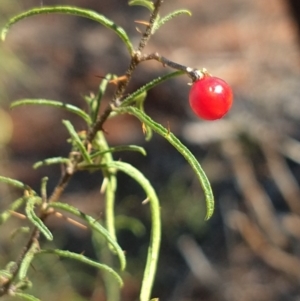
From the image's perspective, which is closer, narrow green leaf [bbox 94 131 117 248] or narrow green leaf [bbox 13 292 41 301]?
narrow green leaf [bbox 13 292 41 301]

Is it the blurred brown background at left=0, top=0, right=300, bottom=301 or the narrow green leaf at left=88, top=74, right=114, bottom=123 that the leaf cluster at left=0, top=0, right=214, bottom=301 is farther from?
the blurred brown background at left=0, top=0, right=300, bottom=301

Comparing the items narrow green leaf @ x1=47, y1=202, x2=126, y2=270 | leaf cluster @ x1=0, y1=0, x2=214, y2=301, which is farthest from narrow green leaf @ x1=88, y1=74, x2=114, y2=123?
narrow green leaf @ x1=47, y1=202, x2=126, y2=270

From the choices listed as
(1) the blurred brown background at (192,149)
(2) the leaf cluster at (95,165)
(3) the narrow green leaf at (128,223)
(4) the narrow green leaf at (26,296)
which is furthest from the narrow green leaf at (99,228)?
(1) the blurred brown background at (192,149)

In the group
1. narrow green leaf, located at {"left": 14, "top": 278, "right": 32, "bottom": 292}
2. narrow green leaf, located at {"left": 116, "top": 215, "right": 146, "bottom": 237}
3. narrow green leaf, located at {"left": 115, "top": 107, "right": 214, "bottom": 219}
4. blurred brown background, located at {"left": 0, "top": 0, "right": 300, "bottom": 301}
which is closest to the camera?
narrow green leaf, located at {"left": 115, "top": 107, "right": 214, "bottom": 219}

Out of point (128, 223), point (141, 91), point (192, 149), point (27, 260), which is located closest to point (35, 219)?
point (27, 260)

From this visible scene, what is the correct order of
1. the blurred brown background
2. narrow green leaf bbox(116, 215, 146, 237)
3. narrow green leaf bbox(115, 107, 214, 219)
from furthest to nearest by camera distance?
the blurred brown background, narrow green leaf bbox(116, 215, 146, 237), narrow green leaf bbox(115, 107, 214, 219)

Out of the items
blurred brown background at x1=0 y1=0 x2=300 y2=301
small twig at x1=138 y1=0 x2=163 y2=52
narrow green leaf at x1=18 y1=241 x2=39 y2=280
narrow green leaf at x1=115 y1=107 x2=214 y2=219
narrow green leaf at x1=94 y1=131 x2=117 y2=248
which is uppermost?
blurred brown background at x1=0 y1=0 x2=300 y2=301

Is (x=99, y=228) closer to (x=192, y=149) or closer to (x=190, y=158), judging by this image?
(x=190, y=158)

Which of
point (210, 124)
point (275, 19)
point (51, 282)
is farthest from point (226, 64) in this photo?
point (51, 282)
